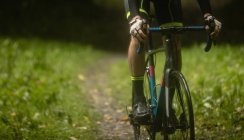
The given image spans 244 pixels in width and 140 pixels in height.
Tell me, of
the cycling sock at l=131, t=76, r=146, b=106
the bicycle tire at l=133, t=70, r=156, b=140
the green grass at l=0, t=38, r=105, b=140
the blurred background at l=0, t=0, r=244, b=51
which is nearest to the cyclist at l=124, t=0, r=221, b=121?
the cycling sock at l=131, t=76, r=146, b=106

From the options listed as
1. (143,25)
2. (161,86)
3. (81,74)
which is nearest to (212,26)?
Result: (143,25)

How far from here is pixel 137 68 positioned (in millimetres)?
4250

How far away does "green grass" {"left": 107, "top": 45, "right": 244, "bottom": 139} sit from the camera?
5.43 meters

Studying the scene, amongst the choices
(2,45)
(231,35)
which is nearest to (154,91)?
(2,45)

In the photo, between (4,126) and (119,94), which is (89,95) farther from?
(4,126)

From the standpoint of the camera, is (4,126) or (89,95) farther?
(89,95)

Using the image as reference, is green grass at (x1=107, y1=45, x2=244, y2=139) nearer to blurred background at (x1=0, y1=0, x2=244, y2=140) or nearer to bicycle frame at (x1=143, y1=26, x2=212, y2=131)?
blurred background at (x1=0, y1=0, x2=244, y2=140)

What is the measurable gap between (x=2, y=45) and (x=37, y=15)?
7122mm

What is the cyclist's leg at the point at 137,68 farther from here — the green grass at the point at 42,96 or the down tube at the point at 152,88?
the green grass at the point at 42,96

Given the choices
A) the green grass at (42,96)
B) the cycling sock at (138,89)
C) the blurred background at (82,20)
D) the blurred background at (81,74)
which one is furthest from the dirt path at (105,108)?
the blurred background at (82,20)

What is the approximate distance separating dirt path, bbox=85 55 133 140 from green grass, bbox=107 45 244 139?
22 centimetres

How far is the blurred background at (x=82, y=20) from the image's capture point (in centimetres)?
1733

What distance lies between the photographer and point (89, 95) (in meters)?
8.46

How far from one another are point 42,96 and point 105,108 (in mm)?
1021
